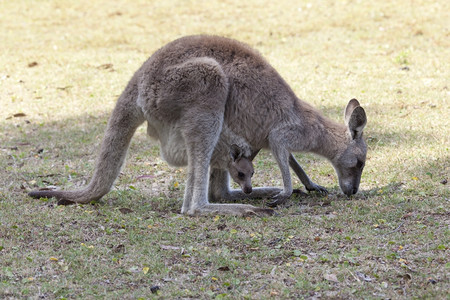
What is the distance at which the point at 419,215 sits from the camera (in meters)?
4.98

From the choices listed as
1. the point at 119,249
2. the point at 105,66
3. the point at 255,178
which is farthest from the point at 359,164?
the point at 105,66

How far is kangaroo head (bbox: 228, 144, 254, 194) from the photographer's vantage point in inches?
223

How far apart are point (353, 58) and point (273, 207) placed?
5676mm

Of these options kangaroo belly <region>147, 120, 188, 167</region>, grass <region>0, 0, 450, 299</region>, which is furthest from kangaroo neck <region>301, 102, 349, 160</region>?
kangaroo belly <region>147, 120, 188, 167</region>

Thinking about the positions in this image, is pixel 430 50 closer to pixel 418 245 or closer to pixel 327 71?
pixel 327 71

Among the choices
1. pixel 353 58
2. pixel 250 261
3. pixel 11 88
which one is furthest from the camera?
pixel 353 58

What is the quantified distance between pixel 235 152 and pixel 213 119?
0.50m

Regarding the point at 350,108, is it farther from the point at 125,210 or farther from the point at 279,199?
the point at 125,210

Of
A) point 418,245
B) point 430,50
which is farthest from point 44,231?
point 430,50

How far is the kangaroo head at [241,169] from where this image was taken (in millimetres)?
5660

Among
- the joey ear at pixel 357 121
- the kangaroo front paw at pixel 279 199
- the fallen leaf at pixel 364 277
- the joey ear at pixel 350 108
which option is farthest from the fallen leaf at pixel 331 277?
the joey ear at pixel 350 108

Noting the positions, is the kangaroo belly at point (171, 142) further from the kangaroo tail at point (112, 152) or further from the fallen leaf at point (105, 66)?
the fallen leaf at point (105, 66)

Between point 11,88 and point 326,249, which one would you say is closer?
point 326,249

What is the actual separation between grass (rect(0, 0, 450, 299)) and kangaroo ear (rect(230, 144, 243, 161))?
1.61ft
